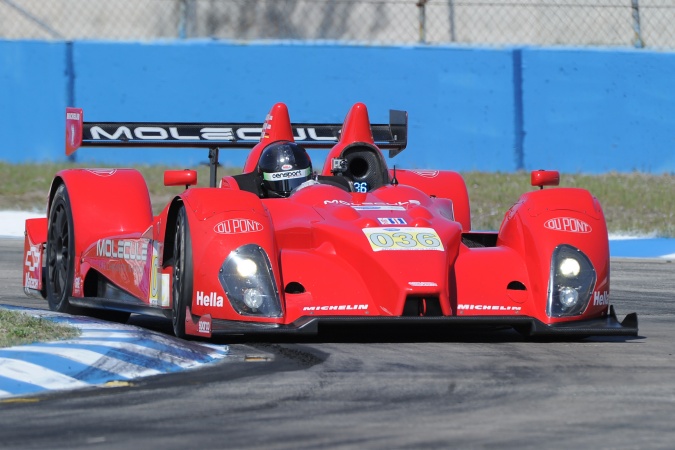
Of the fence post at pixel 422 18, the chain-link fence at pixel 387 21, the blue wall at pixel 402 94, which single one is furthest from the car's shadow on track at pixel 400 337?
the chain-link fence at pixel 387 21

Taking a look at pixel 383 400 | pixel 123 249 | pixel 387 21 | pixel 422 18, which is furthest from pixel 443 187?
pixel 387 21

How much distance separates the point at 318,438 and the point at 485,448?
0.60 meters

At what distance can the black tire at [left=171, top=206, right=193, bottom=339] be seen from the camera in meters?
7.76

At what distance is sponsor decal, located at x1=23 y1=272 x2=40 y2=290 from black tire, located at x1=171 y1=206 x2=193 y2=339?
248 cm

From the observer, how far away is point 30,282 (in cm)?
1045

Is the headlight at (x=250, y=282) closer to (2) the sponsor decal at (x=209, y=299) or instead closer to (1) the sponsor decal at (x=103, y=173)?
(2) the sponsor decal at (x=209, y=299)

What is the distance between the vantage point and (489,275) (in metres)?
8.01

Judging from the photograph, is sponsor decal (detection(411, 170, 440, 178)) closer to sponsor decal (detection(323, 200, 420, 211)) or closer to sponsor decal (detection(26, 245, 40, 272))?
sponsor decal (detection(323, 200, 420, 211))

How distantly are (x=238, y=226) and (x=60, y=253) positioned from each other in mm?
2716

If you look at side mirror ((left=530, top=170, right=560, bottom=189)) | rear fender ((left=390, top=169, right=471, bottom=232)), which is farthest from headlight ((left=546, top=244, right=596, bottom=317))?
rear fender ((left=390, top=169, right=471, bottom=232))

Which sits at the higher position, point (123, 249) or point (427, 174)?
point (427, 174)

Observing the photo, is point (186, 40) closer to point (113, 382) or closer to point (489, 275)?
point (489, 275)

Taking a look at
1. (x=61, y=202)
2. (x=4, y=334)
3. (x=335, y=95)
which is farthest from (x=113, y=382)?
(x=335, y=95)

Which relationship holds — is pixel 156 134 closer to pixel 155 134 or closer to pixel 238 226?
pixel 155 134
